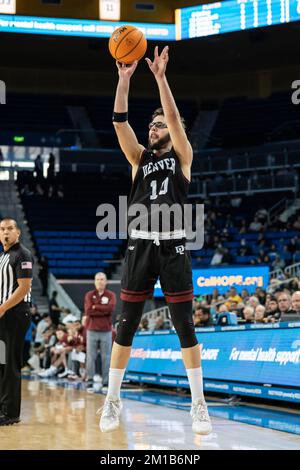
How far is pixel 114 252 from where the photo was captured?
26047mm

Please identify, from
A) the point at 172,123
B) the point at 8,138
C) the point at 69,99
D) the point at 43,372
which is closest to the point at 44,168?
the point at 8,138

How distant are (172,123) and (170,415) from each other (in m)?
4.18

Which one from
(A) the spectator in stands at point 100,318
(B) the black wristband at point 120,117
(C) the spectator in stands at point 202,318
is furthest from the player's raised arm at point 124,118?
(A) the spectator in stands at point 100,318

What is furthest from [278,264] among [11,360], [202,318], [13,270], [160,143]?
[160,143]

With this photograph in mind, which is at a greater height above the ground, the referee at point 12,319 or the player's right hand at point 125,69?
the player's right hand at point 125,69

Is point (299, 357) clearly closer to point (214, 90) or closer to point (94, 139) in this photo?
point (94, 139)

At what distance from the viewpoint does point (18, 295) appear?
7949 millimetres

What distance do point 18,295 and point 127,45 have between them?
10.8ft

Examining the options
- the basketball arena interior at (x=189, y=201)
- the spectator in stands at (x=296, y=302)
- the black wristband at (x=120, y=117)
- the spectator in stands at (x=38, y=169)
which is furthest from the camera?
the spectator in stands at (x=38, y=169)

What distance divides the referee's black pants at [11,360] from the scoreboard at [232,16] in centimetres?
1797

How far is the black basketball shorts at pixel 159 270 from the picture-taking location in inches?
215

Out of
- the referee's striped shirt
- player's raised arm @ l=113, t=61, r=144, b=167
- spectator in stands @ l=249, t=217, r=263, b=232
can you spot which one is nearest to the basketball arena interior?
spectator in stands @ l=249, t=217, r=263, b=232

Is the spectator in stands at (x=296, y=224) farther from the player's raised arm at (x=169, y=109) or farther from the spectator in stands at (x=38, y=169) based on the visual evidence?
the player's raised arm at (x=169, y=109)

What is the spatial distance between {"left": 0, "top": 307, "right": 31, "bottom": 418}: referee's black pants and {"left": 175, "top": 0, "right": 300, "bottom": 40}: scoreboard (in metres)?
18.0
